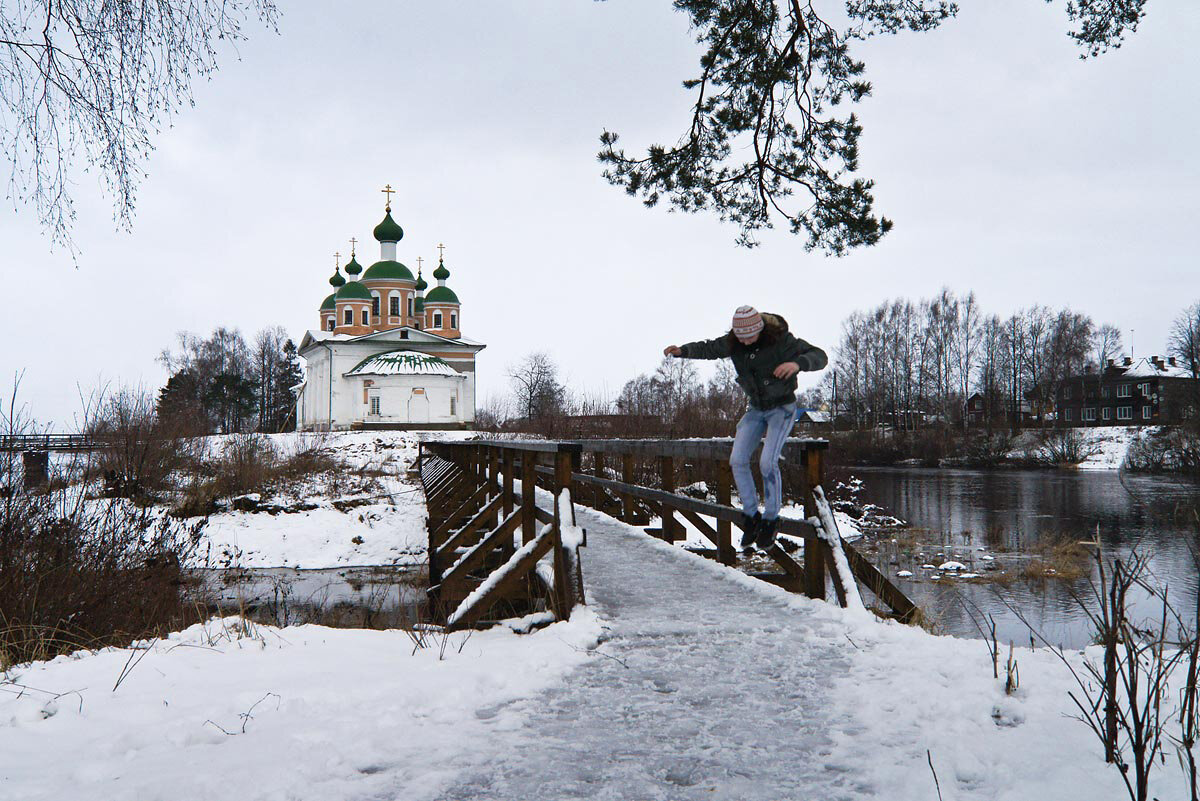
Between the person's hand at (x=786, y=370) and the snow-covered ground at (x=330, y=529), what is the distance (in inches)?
484

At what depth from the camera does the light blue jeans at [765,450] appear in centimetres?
536

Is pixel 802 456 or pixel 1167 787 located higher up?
pixel 802 456

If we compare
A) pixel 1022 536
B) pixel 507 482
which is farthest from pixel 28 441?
pixel 1022 536

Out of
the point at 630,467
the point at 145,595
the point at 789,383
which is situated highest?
the point at 789,383

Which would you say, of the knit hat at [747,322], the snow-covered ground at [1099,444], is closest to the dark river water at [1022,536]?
the knit hat at [747,322]

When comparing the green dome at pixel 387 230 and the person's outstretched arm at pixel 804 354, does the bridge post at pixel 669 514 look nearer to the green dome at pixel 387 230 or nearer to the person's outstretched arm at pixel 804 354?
the person's outstretched arm at pixel 804 354

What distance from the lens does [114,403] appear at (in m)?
9.95

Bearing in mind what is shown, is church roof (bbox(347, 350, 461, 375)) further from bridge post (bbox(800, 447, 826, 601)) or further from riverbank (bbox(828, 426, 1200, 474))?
bridge post (bbox(800, 447, 826, 601))

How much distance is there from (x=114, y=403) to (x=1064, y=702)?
10384 millimetres

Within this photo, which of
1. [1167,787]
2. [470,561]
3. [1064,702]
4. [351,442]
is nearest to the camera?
[1167,787]

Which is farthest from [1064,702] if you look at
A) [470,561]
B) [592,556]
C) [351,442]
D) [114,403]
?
[351,442]

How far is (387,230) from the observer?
2084 inches

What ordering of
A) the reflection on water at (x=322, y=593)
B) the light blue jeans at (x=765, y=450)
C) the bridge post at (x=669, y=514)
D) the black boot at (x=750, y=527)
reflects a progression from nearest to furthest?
the light blue jeans at (x=765, y=450)
the black boot at (x=750, y=527)
the bridge post at (x=669, y=514)
the reflection on water at (x=322, y=593)

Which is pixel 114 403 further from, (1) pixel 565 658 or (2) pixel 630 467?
(1) pixel 565 658
